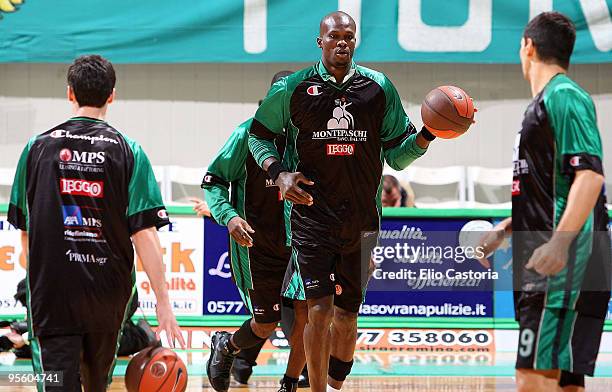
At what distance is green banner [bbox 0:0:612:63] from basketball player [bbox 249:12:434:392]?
6.29m

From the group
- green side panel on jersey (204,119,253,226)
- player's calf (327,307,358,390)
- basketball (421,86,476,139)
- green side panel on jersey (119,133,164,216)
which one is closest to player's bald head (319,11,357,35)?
basketball (421,86,476,139)

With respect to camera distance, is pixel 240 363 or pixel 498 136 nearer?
pixel 240 363

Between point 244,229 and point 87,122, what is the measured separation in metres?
2.27

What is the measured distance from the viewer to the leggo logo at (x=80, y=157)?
440 cm

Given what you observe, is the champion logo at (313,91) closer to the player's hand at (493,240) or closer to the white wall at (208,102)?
the player's hand at (493,240)

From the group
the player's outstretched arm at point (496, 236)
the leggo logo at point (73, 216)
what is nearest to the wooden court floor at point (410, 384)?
the player's outstretched arm at point (496, 236)

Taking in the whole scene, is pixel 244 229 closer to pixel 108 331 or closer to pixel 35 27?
pixel 108 331

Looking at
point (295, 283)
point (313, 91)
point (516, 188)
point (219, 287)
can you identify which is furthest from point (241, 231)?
point (219, 287)

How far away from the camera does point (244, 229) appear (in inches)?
262

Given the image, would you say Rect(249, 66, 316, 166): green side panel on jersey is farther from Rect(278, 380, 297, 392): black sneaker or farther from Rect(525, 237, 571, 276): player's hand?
Rect(525, 237, 571, 276): player's hand

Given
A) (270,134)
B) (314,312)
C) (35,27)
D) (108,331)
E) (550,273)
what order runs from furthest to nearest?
1. (35,27)
2. (270,134)
3. (314,312)
4. (108,331)
5. (550,273)

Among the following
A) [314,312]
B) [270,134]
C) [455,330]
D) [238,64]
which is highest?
[238,64]

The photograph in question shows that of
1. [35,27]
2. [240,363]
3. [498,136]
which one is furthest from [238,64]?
[240,363]

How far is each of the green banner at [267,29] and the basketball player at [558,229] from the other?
27.1ft
